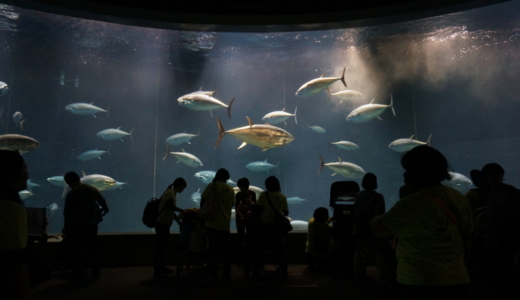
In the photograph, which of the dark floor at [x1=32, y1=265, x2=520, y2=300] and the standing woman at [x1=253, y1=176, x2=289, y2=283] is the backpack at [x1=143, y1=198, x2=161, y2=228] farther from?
the standing woman at [x1=253, y1=176, x2=289, y2=283]

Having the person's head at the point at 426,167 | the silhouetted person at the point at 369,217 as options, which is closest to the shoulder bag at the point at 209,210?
the silhouetted person at the point at 369,217

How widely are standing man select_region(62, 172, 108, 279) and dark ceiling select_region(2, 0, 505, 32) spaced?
11.3 ft

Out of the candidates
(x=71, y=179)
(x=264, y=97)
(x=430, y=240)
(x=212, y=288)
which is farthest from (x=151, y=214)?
(x=264, y=97)

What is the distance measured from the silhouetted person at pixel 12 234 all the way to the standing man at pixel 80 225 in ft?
10.9

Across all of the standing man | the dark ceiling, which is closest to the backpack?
the standing man

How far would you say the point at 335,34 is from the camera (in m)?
11.0

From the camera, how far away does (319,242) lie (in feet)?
16.5

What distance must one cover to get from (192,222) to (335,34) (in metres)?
9.07

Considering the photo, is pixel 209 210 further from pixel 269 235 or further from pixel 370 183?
pixel 370 183

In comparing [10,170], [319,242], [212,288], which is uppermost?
[10,170]

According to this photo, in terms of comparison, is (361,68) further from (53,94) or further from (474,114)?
(53,94)

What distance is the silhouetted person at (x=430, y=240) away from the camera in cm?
146

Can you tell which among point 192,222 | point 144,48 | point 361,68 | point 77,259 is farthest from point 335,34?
point 77,259

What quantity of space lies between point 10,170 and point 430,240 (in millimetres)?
2130
